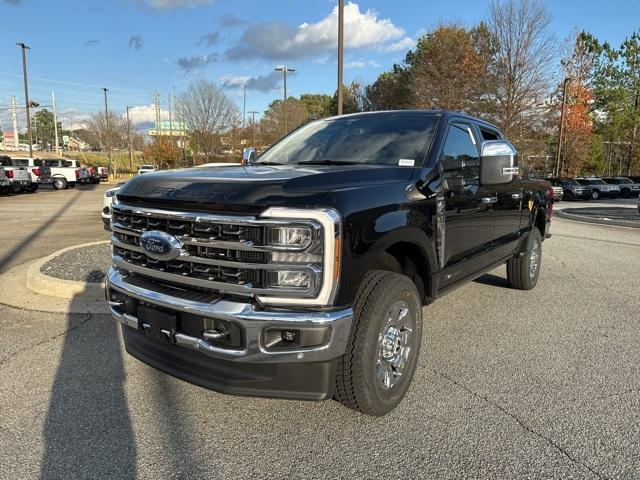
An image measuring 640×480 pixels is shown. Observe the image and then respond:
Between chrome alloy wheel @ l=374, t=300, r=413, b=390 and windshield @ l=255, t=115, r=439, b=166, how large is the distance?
3.61 ft

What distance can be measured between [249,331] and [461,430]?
1.42 m

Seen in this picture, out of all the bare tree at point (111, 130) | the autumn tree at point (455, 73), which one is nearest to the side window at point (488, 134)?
the autumn tree at point (455, 73)

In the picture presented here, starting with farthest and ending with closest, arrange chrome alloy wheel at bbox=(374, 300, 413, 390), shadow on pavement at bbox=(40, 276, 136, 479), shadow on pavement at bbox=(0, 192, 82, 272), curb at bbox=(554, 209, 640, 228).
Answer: curb at bbox=(554, 209, 640, 228) → shadow on pavement at bbox=(0, 192, 82, 272) → chrome alloy wheel at bbox=(374, 300, 413, 390) → shadow on pavement at bbox=(40, 276, 136, 479)

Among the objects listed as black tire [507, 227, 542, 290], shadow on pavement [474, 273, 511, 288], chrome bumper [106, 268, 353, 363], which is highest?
chrome bumper [106, 268, 353, 363]

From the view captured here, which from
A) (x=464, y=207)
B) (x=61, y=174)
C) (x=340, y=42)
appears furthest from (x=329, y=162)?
(x=61, y=174)

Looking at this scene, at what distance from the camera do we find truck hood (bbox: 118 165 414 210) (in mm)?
2543

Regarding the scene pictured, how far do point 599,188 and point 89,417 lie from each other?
123 feet

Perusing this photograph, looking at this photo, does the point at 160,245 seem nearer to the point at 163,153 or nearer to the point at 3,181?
the point at 3,181

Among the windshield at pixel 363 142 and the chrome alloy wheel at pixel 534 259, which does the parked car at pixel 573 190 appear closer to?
the chrome alloy wheel at pixel 534 259

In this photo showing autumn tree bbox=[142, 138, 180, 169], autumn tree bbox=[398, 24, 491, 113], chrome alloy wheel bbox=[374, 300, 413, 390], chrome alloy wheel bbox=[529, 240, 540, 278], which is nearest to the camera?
chrome alloy wheel bbox=[374, 300, 413, 390]

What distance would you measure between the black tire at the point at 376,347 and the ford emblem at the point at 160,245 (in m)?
1.04

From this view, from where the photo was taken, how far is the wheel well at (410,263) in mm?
3162

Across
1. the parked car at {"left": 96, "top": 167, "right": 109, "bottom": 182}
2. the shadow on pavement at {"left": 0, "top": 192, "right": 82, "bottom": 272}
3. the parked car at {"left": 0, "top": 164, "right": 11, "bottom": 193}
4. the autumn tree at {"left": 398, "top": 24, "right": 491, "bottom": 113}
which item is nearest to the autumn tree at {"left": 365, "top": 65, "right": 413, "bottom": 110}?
the autumn tree at {"left": 398, "top": 24, "right": 491, "bottom": 113}

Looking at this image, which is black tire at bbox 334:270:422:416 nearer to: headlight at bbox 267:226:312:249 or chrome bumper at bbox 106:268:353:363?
chrome bumper at bbox 106:268:353:363
